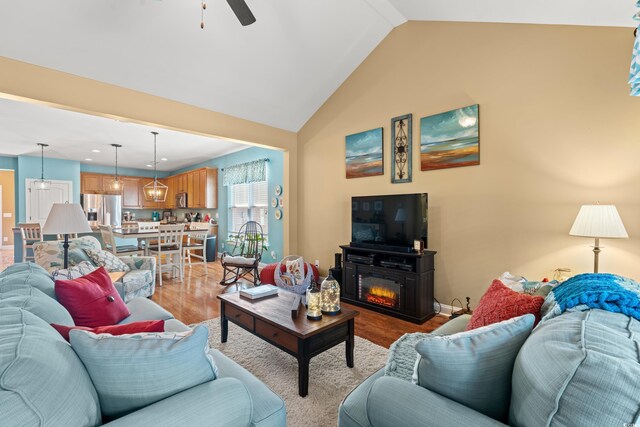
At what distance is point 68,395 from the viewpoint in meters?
0.77

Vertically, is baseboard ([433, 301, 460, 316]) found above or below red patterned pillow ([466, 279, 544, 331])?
below

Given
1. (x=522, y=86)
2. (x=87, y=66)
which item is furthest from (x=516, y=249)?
(x=87, y=66)

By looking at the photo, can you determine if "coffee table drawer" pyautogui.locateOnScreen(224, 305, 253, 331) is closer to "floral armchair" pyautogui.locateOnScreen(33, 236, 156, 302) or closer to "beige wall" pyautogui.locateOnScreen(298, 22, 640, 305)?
"floral armchair" pyautogui.locateOnScreen(33, 236, 156, 302)

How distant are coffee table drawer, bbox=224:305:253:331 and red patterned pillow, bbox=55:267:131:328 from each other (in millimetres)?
778

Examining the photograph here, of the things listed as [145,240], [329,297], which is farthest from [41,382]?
[145,240]

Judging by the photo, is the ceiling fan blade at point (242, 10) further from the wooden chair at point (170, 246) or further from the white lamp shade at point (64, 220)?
the wooden chair at point (170, 246)

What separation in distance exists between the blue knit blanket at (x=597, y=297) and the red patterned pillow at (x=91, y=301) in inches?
98.2

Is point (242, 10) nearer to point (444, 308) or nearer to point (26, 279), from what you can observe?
point (26, 279)

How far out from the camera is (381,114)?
405 cm

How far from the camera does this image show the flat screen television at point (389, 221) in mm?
3387

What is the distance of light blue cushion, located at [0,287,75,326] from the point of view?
1289mm

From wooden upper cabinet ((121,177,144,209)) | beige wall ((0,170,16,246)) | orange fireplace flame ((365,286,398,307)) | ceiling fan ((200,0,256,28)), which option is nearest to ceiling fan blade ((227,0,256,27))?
ceiling fan ((200,0,256,28))

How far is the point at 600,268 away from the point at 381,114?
2953mm

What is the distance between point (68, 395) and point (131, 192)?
958 cm
